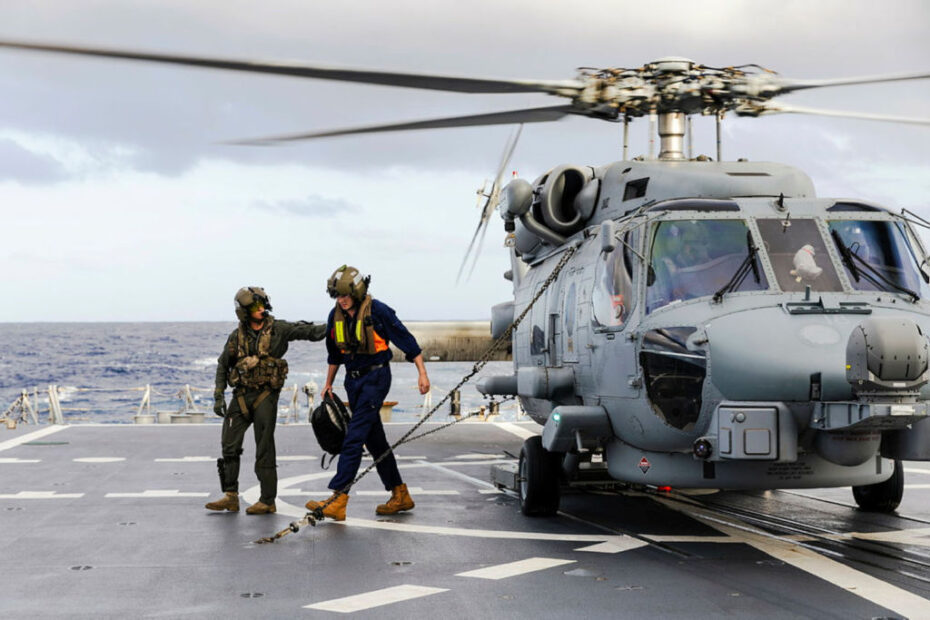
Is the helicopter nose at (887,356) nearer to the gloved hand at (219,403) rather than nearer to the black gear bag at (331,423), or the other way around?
the black gear bag at (331,423)

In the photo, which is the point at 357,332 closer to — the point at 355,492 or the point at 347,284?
the point at 347,284

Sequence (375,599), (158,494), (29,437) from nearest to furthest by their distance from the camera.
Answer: (375,599) < (158,494) < (29,437)

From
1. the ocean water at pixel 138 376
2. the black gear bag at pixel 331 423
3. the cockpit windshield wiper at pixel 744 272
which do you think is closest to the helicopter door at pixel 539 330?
the black gear bag at pixel 331 423

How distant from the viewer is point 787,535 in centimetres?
870

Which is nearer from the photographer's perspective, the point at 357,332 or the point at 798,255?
the point at 798,255

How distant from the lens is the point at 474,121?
363 inches

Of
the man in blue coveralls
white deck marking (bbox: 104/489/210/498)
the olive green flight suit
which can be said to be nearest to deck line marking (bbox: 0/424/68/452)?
white deck marking (bbox: 104/489/210/498)

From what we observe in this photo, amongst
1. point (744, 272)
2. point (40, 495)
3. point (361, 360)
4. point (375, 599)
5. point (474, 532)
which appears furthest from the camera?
point (40, 495)

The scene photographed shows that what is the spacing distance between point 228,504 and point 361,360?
6.26 ft

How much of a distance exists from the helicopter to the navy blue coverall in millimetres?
1284

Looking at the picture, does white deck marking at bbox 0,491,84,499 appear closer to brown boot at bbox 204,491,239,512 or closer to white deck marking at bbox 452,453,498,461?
brown boot at bbox 204,491,239,512

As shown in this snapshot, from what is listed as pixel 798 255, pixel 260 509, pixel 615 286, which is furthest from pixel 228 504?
pixel 798 255

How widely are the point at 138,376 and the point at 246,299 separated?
77.7m

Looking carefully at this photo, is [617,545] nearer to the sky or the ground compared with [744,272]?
nearer to the ground
